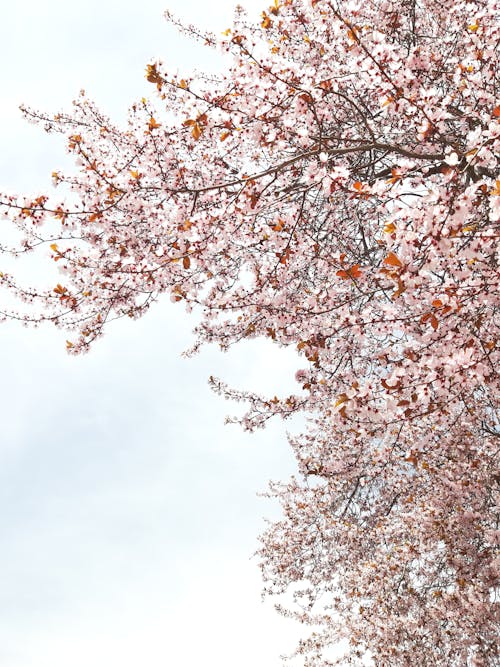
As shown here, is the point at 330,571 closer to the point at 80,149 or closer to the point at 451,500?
the point at 451,500

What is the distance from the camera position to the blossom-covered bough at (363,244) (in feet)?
12.2

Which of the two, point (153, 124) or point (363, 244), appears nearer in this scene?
point (153, 124)

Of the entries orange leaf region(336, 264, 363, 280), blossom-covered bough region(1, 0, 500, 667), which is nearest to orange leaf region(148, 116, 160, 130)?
blossom-covered bough region(1, 0, 500, 667)

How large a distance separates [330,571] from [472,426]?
4.24 metres

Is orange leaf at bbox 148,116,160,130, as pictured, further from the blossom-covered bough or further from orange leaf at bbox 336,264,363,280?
orange leaf at bbox 336,264,363,280

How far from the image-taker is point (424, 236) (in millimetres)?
3191

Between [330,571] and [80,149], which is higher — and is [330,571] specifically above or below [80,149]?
below

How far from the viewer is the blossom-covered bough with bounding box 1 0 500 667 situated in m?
3.72

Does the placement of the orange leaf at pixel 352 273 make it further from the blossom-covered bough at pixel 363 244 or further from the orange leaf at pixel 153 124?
the orange leaf at pixel 153 124

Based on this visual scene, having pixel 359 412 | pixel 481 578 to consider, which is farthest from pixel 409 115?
pixel 481 578

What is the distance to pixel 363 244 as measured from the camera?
6.60 meters

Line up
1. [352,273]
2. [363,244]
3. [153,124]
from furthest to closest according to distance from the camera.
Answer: [363,244], [153,124], [352,273]

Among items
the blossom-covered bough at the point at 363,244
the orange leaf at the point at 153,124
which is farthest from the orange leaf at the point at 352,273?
the orange leaf at the point at 153,124

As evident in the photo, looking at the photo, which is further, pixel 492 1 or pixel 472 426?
pixel 472 426
